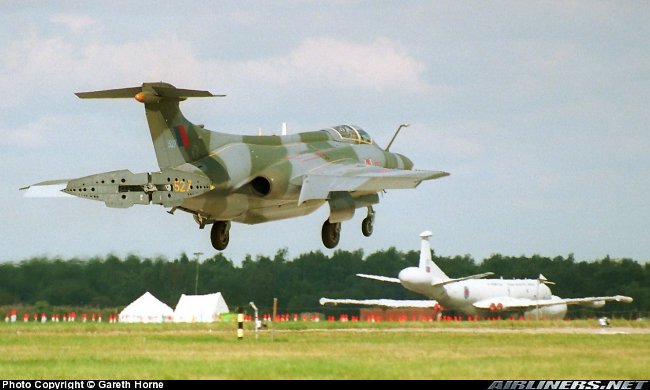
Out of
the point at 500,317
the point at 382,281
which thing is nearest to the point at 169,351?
the point at 382,281

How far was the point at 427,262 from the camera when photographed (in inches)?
2692

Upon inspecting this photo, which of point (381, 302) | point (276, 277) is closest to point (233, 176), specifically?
point (276, 277)

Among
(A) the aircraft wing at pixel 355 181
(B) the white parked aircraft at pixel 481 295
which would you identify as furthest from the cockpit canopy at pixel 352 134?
(B) the white parked aircraft at pixel 481 295

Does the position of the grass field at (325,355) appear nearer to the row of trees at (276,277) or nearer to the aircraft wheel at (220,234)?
the aircraft wheel at (220,234)

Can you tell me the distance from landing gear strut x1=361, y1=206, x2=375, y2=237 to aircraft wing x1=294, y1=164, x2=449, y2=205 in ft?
8.45

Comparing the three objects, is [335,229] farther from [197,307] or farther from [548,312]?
[548,312]

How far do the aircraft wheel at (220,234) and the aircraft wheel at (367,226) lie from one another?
4211mm

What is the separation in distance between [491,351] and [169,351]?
7641 mm

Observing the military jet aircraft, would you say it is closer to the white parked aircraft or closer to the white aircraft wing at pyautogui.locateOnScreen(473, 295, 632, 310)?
the white parked aircraft

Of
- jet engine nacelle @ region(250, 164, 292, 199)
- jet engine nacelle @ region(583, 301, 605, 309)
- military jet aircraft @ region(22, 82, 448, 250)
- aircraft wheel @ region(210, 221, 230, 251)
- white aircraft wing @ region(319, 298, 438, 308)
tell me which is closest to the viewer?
military jet aircraft @ region(22, 82, 448, 250)

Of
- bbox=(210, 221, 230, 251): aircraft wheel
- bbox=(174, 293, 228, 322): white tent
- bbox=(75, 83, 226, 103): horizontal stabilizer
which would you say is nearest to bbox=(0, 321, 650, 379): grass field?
bbox=(210, 221, 230, 251): aircraft wheel

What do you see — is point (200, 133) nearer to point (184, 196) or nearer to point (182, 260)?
point (184, 196)

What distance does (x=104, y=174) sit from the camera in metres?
30.0

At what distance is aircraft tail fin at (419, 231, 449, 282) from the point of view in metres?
67.7
